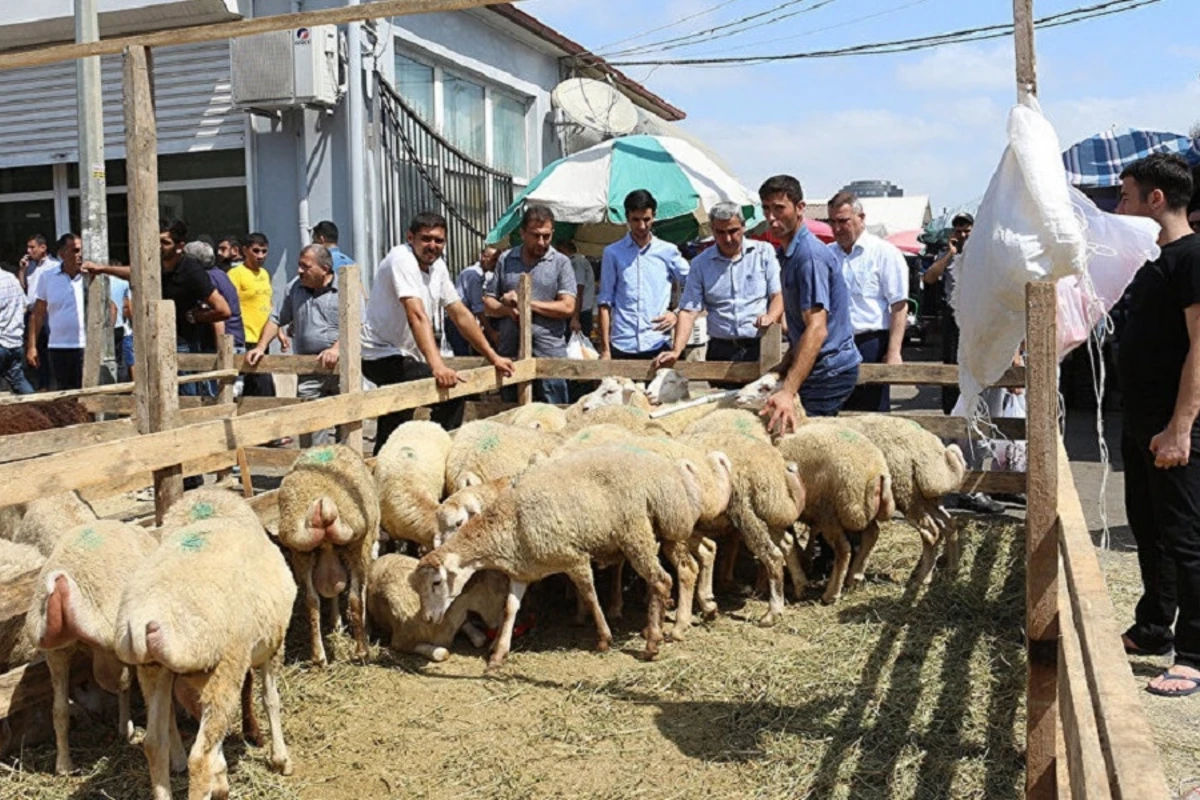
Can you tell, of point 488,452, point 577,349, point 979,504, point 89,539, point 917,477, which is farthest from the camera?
point 577,349

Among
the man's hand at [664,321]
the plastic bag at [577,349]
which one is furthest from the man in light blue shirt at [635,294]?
the plastic bag at [577,349]

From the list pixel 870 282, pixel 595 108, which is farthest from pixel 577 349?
pixel 595 108

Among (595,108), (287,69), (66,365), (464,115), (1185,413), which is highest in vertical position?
(595,108)

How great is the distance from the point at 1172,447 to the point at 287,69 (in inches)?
374

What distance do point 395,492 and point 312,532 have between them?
764 mm

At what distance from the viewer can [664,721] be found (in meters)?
4.39

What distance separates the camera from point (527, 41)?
1620 centimetres

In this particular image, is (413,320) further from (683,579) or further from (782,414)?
(683,579)

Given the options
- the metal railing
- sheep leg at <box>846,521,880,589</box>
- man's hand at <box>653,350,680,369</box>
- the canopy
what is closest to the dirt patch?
sheep leg at <box>846,521,880,589</box>

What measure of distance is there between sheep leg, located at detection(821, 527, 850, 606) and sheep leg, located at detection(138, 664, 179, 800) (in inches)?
138

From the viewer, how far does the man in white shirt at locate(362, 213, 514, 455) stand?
6.79m

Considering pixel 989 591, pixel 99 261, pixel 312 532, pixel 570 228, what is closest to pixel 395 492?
pixel 312 532

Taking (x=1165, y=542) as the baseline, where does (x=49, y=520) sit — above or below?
above

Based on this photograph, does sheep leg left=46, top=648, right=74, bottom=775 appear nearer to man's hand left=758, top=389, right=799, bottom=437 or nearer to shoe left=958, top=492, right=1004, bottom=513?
man's hand left=758, top=389, right=799, bottom=437
